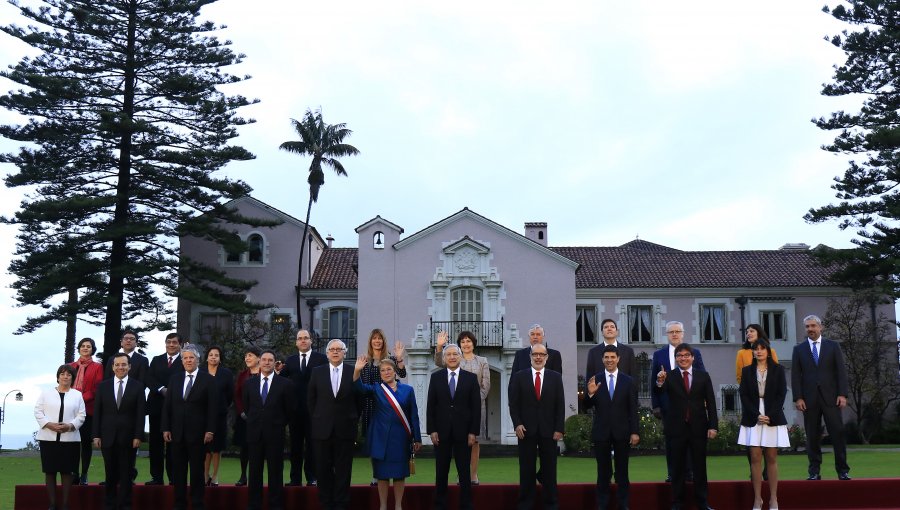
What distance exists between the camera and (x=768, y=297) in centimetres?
3647

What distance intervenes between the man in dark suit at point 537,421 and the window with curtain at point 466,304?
75.6 ft

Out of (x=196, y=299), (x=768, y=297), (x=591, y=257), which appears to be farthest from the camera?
(x=591, y=257)

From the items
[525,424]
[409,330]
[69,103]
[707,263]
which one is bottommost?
[525,424]

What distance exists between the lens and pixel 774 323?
3675 centimetres

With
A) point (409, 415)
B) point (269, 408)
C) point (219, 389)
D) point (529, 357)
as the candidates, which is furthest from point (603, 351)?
point (219, 389)

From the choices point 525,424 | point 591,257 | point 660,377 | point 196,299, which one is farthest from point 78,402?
point 591,257

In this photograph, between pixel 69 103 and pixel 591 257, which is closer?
pixel 69 103

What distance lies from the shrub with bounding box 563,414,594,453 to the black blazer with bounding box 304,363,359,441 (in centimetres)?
1920

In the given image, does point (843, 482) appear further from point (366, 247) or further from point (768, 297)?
point (768, 297)

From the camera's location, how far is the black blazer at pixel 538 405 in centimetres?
1014

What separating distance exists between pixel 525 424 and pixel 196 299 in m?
22.7

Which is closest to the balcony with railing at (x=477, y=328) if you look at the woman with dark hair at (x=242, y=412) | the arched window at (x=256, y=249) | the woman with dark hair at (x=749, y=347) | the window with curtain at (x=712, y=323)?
the arched window at (x=256, y=249)

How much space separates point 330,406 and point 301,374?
1.21 metres

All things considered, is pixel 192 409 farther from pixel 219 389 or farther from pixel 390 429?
pixel 390 429
